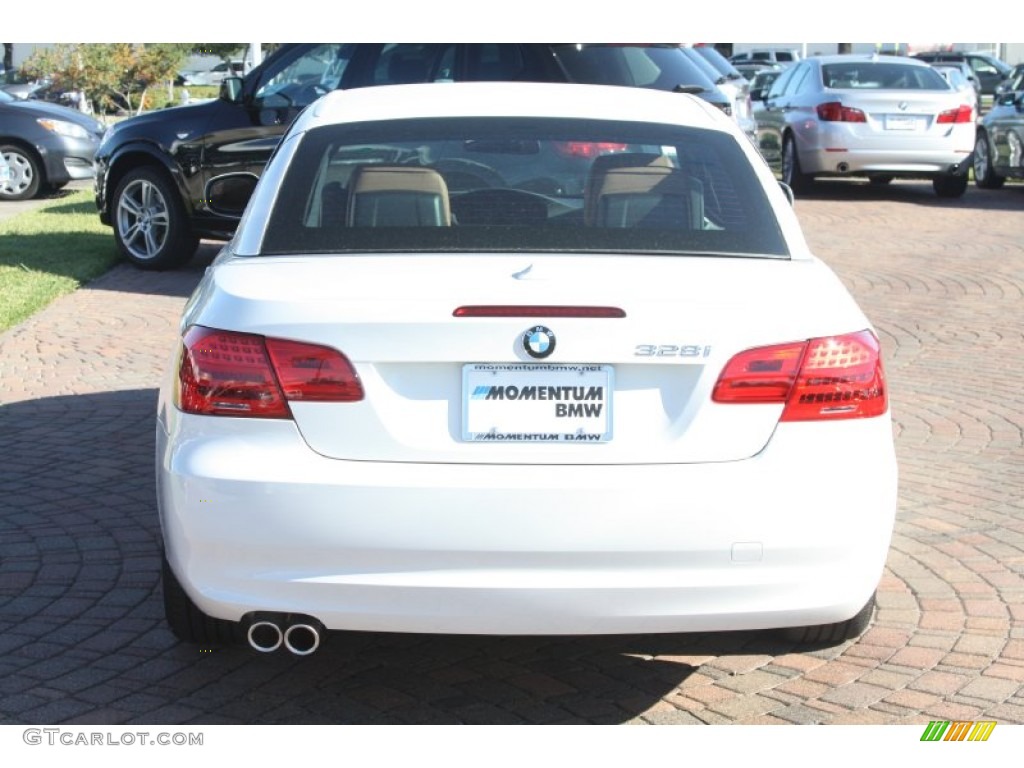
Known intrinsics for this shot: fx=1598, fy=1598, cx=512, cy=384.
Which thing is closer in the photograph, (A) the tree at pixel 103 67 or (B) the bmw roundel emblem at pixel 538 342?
(B) the bmw roundel emblem at pixel 538 342

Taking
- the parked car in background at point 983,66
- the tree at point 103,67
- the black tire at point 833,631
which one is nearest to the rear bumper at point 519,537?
the black tire at point 833,631

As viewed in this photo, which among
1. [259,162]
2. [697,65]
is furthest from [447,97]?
[697,65]

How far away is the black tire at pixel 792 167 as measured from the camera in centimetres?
1970

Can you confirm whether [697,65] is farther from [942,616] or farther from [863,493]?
[863,493]

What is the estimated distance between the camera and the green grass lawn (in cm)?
1169

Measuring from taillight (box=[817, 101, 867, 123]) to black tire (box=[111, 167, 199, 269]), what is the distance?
8.79 metres

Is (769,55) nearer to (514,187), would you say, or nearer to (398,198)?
(514,187)

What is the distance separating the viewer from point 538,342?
378 centimetres

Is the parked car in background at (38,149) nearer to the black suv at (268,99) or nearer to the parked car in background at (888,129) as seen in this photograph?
the black suv at (268,99)

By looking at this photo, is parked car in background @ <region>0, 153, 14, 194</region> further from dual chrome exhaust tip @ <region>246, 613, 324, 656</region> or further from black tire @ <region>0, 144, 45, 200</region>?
dual chrome exhaust tip @ <region>246, 613, 324, 656</region>

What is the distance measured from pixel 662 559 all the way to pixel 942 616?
1.69 meters

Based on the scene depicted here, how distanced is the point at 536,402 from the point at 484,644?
135cm

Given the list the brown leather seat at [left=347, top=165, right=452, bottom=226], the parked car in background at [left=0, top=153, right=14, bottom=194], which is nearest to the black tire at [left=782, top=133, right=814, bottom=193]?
the parked car in background at [left=0, top=153, right=14, bottom=194]

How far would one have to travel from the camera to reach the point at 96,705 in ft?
14.4
